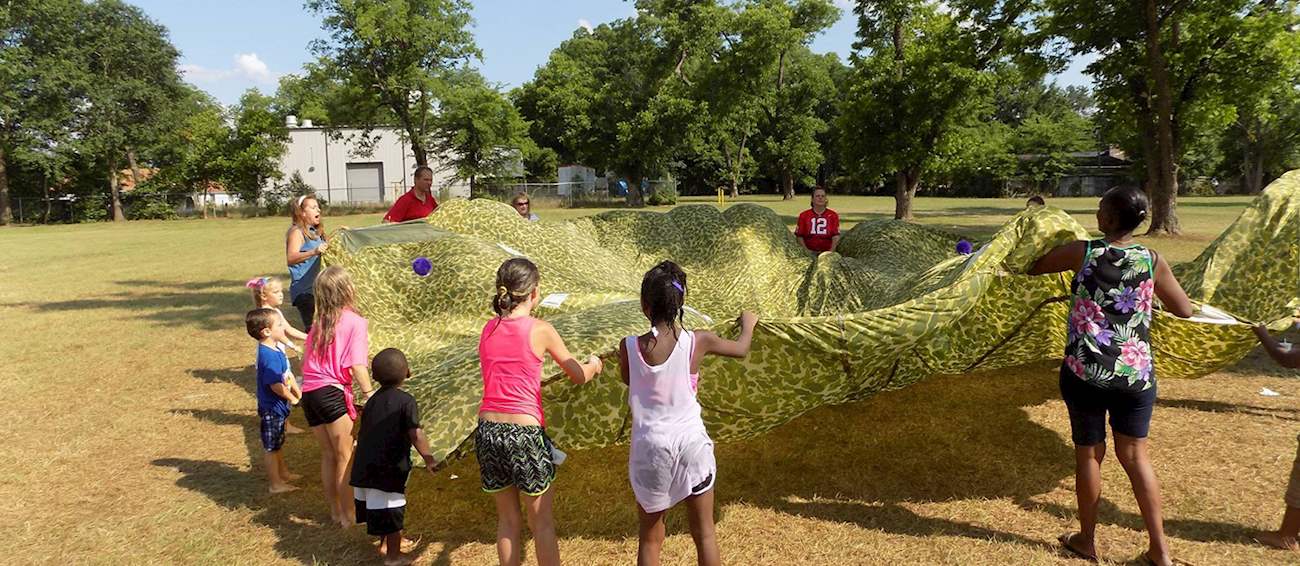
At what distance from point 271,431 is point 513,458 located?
7.19ft

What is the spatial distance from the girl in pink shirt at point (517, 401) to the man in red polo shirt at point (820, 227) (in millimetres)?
5377

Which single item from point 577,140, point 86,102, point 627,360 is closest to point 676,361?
point 627,360

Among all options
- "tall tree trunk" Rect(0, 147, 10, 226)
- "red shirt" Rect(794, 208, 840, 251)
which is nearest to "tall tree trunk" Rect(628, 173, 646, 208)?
"tall tree trunk" Rect(0, 147, 10, 226)

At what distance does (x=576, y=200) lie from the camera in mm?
43812

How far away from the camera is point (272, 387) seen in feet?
13.9

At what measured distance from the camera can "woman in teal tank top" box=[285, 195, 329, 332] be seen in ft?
18.4

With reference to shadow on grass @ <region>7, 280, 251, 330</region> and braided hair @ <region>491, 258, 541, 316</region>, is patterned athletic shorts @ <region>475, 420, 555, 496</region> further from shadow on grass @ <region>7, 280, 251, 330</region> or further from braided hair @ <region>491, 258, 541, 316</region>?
shadow on grass @ <region>7, 280, 251, 330</region>

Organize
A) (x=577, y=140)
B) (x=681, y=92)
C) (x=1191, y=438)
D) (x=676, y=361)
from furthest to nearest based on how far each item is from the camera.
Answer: (x=577, y=140)
(x=681, y=92)
(x=1191, y=438)
(x=676, y=361)

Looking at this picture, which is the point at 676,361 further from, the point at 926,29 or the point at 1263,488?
the point at 926,29

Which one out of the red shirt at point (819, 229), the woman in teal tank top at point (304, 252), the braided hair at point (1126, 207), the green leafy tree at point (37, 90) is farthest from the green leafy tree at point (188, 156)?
the braided hair at point (1126, 207)

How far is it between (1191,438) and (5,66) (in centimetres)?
4750

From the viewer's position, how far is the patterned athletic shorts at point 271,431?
4.33 metres

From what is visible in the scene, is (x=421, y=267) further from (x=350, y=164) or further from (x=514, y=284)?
(x=350, y=164)

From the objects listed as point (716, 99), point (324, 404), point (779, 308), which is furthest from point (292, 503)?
point (716, 99)
